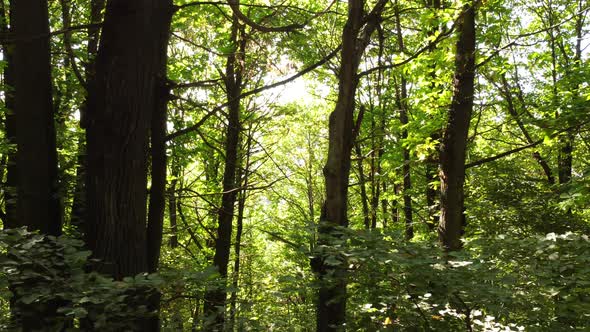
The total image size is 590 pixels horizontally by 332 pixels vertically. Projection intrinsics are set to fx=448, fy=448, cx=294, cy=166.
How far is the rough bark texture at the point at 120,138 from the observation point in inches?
154

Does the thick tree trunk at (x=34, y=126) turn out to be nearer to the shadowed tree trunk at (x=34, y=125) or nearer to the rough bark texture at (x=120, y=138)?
the shadowed tree trunk at (x=34, y=125)

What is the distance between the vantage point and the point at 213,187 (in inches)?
513

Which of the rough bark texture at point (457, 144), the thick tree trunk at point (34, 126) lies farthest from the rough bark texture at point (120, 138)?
the rough bark texture at point (457, 144)

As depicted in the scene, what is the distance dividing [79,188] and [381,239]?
4366 millimetres

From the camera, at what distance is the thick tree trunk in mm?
4477

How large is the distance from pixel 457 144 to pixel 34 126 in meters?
6.01

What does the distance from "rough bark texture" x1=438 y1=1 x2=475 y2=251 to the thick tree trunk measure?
5.59m

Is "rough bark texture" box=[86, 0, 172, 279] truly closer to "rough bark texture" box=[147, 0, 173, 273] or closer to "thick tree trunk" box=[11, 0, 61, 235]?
"rough bark texture" box=[147, 0, 173, 273]

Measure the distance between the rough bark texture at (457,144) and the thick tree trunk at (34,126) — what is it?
5.59m

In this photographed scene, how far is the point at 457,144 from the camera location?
7355mm

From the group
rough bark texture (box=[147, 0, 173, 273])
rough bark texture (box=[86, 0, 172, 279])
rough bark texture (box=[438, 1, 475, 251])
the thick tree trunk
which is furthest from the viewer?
rough bark texture (box=[438, 1, 475, 251])

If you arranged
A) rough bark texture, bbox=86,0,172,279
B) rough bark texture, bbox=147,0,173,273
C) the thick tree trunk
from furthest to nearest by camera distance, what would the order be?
rough bark texture, bbox=147,0,173,273
the thick tree trunk
rough bark texture, bbox=86,0,172,279

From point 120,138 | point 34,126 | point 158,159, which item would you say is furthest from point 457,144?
point 34,126

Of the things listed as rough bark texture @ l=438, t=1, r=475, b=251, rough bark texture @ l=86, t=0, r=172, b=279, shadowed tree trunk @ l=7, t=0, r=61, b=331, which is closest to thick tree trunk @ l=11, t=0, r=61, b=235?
shadowed tree trunk @ l=7, t=0, r=61, b=331
